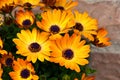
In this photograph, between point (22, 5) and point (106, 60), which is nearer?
point (22, 5)

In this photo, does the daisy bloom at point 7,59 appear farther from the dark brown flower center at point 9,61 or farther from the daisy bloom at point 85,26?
the daisy bloom at point 85,26

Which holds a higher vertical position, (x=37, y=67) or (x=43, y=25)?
(x=43, y=25)

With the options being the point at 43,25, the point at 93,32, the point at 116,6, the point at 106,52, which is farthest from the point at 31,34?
the point at 116,6

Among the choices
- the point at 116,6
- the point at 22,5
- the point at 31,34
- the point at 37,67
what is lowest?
the point at 37,67

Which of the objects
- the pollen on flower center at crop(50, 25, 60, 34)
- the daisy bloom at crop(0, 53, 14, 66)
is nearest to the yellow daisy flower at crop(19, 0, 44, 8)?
the pollen on flower center at crop(50, 25, 60, 34)

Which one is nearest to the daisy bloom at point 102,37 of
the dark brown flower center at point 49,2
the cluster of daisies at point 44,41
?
the cluster of daisies at point 44,41

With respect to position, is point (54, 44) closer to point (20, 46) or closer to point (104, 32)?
point (20, 46)
